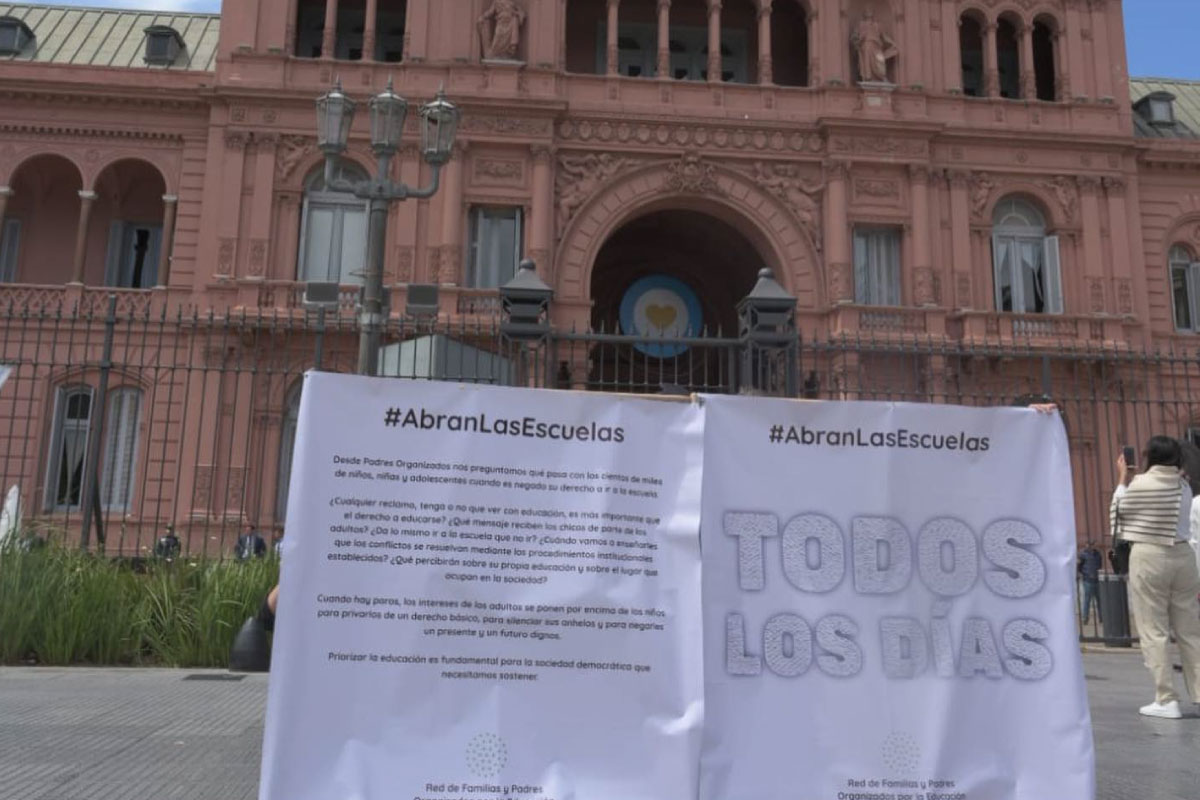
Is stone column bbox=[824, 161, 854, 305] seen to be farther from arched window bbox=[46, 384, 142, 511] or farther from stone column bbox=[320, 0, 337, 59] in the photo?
arched window bbox=[46, 384, 142, 511]

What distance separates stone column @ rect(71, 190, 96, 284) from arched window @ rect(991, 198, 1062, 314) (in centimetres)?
2146

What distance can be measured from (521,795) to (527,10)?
75.8 ft

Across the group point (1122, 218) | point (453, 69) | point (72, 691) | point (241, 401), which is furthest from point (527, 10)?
point (72, 691)

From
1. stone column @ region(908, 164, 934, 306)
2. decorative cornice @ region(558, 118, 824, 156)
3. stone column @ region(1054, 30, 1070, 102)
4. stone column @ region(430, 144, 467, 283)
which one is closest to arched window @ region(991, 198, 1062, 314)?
stone column @ region(908, 164, 934, 306)

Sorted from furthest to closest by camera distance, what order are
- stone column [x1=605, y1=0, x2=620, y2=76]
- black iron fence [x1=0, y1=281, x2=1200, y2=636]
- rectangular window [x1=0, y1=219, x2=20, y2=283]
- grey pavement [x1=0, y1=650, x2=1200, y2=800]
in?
rectangular window [x1=0, y1=219, x2=20, y2=283] < stone column [x1=605, y1=0, x2=620, y2=76] < black iron fence [x1=0, y1=281, x2=1200, y2=636] < grey pavement [x1=0, y1=650, x2=1200, y2=800]

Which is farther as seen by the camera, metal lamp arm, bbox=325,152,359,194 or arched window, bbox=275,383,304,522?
arched window, bbox=275,383,304,522

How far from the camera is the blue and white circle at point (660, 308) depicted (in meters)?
27.0

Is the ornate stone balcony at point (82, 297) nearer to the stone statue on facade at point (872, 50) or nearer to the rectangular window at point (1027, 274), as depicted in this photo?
the stone statue on facade at point (872, 50)

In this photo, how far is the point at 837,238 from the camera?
2302 centimetres

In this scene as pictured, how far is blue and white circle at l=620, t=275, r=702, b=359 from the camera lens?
27.0 m

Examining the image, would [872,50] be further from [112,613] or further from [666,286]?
[112,613]

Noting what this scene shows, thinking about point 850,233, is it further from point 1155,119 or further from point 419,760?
point 419,760

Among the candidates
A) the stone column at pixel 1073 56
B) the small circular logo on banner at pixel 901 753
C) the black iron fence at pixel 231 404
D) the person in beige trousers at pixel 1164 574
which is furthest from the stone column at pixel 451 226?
the small circular logo on banner at pixel 901 753

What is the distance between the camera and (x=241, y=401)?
846 inches
